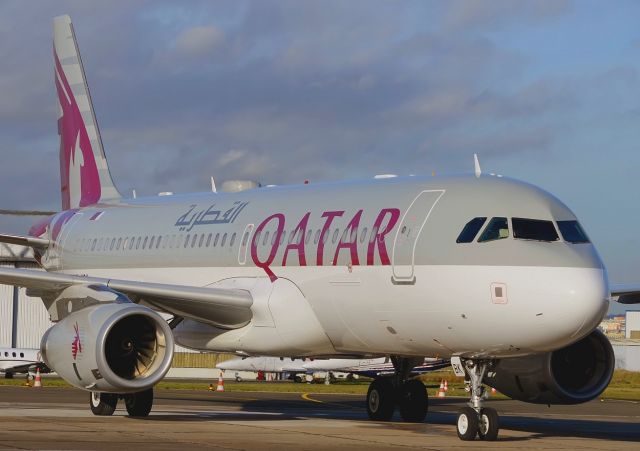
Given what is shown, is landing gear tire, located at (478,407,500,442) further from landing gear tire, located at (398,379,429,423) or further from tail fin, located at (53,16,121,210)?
tail fin, located at (53,16,121,210)

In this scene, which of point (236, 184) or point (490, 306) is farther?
point (236, 184)

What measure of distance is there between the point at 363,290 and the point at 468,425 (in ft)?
10.4

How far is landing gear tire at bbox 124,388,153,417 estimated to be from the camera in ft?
80.3

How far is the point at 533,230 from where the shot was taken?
757 inches

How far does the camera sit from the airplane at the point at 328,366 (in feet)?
183

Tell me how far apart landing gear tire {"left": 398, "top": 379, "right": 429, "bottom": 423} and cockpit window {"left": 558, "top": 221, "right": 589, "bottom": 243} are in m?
6.68

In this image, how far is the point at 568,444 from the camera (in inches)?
771

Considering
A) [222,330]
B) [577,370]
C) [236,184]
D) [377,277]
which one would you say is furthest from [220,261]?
[577,370]

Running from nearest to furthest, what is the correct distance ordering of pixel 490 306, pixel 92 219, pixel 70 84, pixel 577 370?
pixel 490 306 → pixel 577 370 → pixel 92 219 → pixel 70 84

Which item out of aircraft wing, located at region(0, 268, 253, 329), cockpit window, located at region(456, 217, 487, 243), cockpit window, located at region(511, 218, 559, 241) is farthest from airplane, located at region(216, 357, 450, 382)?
cockpit window, located at region(511, 218, 559, 241)

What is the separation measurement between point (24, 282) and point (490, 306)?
9.59 metres

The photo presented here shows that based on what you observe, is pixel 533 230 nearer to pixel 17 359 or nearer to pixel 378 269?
pixel 378 269

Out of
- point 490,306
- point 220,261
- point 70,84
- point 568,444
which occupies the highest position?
point 70,84

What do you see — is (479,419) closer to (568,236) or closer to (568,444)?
(568,444)
